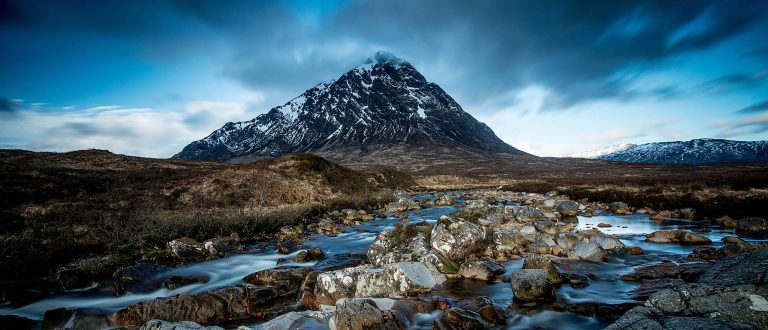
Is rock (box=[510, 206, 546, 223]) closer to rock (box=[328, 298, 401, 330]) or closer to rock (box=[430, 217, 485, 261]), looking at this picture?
rock (box=[430, 217, 485, 261])

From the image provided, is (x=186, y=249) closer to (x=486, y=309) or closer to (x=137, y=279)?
(x=137, y=279)

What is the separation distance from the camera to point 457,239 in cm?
1328

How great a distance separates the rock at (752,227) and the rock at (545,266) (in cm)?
1225

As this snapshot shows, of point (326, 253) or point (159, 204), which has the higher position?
point (159, 204)

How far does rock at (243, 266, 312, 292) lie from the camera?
1135 centimetres

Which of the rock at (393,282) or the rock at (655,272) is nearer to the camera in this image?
the rock at (393,282)

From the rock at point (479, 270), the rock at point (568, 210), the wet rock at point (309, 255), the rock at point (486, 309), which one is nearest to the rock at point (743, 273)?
the rock at point (486, 309)

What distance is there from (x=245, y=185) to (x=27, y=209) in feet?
45.3

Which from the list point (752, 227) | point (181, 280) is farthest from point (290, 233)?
point (752, 227)

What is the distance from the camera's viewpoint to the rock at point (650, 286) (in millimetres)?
9500

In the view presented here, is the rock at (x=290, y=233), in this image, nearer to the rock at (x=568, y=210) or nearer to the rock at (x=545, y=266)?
the rock at (x=545, y=266)

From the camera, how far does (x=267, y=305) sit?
392 inches

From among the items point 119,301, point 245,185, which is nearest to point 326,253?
point 119,301

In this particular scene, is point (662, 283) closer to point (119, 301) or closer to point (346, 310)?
point (346, 310)
